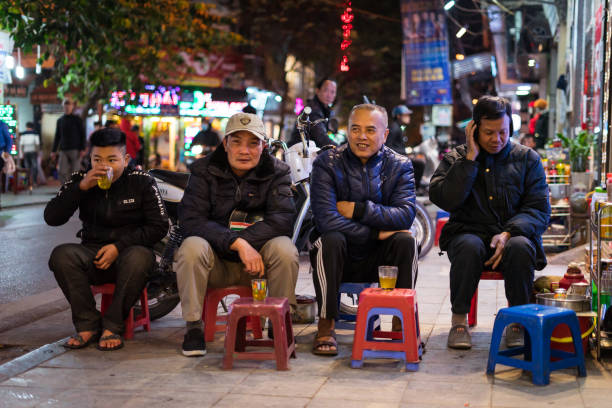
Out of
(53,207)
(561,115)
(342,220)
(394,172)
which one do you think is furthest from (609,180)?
(561,115)

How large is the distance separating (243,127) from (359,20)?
3303 cm

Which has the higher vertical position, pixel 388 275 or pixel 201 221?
pixel 201 221

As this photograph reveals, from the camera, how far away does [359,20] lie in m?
37.2

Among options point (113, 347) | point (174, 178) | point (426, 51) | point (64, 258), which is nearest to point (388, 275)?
point (113, 347)

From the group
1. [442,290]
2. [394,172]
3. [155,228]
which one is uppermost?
[394,172]

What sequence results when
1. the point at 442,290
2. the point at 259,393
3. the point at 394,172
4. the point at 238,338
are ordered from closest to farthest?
1. the point at 259,393
2. the point at 238,338
3. the point at 394,172
4. the point at 442,290

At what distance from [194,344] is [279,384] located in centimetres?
82

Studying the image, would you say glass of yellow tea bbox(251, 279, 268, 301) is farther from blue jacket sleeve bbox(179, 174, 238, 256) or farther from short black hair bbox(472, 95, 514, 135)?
short black hair bbox(472, 95, 514, 135)

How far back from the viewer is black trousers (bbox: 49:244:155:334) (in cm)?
527

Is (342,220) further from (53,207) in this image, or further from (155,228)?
(53,207)

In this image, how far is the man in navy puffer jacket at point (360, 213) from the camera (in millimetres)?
5141

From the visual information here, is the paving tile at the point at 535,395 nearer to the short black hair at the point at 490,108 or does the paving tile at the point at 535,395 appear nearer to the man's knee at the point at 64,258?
the short black hair at the point at 490,108

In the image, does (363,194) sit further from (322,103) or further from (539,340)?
(322,103)

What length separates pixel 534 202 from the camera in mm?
5410
